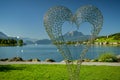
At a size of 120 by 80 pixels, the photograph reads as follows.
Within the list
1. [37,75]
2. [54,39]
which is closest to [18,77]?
[37,75]

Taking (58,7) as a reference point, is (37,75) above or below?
below

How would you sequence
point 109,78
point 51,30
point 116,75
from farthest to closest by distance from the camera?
point 116,75
point 109,78
point 51,30

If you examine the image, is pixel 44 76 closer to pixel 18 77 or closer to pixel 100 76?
pixel 18 77

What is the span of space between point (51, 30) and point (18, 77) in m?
5.11

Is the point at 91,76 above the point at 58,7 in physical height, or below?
below

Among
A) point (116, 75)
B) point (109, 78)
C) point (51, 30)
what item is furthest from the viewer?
point (116, 75)

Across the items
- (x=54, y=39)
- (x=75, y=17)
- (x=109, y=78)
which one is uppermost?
(x=75, y=17)

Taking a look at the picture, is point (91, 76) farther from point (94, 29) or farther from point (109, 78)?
point (94, 29)

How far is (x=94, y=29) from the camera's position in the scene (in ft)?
20.3

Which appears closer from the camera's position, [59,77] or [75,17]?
[75,17]

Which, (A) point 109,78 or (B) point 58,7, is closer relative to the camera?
(B) point 58,7

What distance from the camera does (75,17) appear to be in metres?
6.17

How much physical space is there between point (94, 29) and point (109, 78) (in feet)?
15.3

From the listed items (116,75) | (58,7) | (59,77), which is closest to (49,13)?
(58,7)
